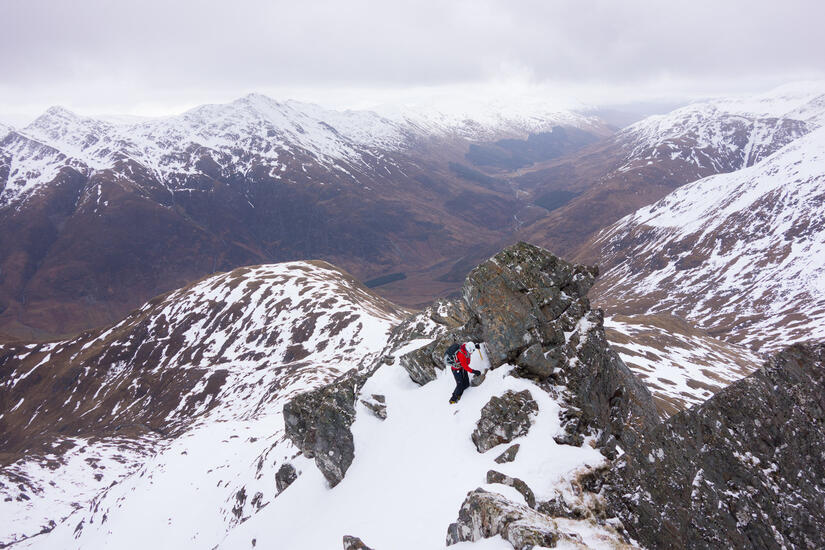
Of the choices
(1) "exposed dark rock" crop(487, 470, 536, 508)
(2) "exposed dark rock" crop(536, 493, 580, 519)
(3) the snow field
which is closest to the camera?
(2) "exposed dark rock" crop(536, 493, 580, 519)

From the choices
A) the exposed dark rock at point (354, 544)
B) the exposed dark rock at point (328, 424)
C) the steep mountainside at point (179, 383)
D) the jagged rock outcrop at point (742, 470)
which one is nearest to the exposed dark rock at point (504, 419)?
the jagged rock outcrop at point (742, 470)

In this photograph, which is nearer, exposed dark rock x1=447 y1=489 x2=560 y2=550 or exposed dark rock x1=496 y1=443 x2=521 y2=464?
exposed dark rock x1=447 y1=489 x2=560 y2=550

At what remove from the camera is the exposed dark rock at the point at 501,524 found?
10.9m

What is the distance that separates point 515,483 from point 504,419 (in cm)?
362

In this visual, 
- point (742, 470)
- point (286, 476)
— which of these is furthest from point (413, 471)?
point (286, 476)

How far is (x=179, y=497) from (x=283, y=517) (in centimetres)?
4664

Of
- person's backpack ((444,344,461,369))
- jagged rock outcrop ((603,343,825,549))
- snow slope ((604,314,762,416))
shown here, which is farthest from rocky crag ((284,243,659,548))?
snow slope ((604,314,762,416))

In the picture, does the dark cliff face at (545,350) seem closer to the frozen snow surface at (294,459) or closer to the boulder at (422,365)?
the boulder at (422,365)

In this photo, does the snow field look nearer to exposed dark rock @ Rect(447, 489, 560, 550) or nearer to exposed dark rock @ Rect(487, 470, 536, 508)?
exposed dark rock @ Rect(487, 470, 536, 508)

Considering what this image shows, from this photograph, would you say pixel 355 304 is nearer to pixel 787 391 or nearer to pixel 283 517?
pixel 283 517

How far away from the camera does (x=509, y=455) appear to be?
54.5 ft

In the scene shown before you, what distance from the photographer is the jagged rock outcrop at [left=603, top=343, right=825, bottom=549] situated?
11.6 m

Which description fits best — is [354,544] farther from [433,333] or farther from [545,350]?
[433,333]

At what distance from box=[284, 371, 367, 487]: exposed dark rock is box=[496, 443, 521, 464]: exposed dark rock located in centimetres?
1095
